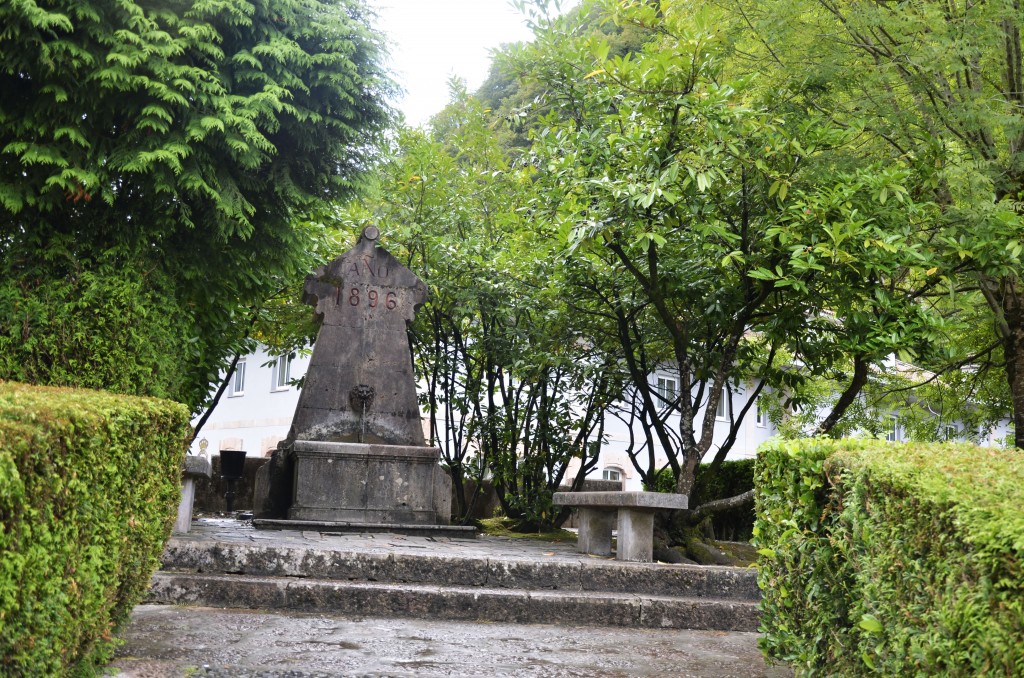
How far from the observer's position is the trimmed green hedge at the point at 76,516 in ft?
8.93

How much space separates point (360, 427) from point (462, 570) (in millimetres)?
4135

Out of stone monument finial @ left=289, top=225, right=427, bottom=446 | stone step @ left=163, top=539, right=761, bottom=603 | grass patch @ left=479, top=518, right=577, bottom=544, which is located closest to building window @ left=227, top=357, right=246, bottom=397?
grass patch @ left=479, top=518, right=577, bottom=544

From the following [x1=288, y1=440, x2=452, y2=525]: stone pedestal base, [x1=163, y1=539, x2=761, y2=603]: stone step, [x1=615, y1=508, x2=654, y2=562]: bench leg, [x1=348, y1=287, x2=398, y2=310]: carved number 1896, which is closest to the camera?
[x1=163, y1=539, x2=761, y2=603]: stone step

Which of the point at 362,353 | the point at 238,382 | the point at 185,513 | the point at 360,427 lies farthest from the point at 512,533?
the point at 238,382

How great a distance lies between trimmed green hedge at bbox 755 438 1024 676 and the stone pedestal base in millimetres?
6024

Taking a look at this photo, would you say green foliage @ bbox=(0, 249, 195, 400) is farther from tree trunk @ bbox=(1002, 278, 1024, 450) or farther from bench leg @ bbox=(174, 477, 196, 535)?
tree trunk @ bbox=(1002, 278, 1024, 450)

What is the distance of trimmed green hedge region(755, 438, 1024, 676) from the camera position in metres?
2.25

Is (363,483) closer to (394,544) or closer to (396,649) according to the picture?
(394,544)

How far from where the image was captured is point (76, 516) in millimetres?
3250

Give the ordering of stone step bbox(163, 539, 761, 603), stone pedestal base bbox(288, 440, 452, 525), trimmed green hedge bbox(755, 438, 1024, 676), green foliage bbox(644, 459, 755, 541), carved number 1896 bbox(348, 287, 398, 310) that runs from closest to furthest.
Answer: trimmed green hedge bbox(755, 438, 1024, 676)
stone step bbox(163, 539, 761, 603)
stone pedestal base bbox(288, 440, 452, 525)
carved number 1896 bbox(348, 287, 398, 310)
green foliage bbox(644, 459, 755, 541)

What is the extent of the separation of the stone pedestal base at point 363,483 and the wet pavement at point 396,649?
3.85 m

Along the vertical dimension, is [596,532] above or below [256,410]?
below

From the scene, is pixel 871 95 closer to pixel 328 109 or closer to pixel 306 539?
pixel 328 109

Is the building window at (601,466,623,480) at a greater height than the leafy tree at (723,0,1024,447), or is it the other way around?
the leafy tree at (723,0,1024,447)
